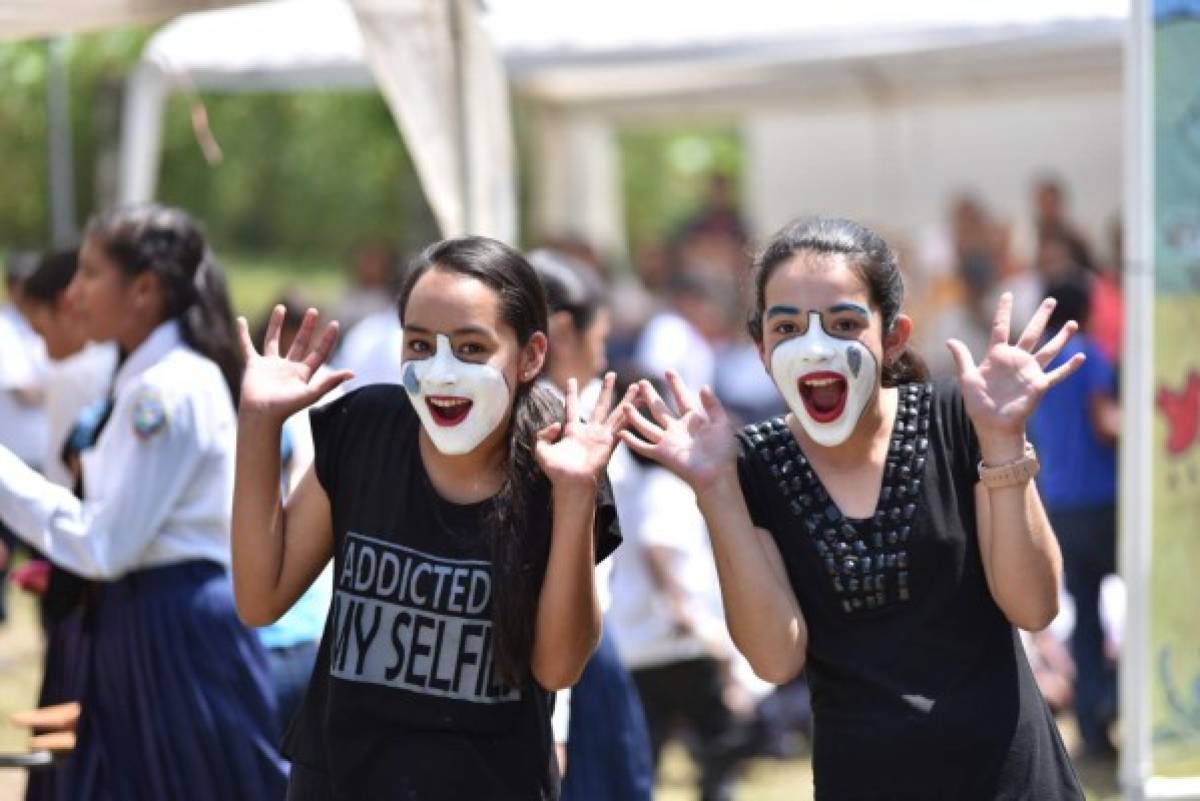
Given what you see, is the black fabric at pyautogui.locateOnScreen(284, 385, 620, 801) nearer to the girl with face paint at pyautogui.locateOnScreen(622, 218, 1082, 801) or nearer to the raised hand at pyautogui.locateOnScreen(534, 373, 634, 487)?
the raised hand at pyautogui.locateOnScreen(534, 373, 634, 487)

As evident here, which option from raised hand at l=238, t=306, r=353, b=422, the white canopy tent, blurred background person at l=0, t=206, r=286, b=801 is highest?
the white canopy tent

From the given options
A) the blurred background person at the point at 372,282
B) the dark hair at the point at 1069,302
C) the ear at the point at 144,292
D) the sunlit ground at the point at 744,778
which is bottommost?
the sunlit ground at the point at 744,778

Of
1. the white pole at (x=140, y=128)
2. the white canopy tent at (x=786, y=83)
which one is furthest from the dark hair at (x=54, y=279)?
the white pole at (x=140, y=128)

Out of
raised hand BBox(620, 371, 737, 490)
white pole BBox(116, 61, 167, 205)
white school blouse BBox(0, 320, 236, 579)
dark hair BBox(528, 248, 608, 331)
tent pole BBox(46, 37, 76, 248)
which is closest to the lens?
raised hand BBox(620, 371, 737, 490)

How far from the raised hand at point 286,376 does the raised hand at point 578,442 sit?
381 mm

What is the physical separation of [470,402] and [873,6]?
8284 mm

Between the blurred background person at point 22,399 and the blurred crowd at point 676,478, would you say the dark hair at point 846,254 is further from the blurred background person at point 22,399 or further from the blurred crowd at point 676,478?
the blurred background person at point 22,399

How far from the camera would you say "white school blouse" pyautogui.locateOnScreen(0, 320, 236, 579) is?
161 inches

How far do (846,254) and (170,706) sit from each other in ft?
6.10

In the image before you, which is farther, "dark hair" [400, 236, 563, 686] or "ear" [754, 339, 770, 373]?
"ear" [754, 339, 770, 373]

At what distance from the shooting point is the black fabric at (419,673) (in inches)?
125

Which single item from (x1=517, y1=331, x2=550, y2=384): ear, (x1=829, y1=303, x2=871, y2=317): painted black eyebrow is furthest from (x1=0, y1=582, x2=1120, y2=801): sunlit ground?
(x1=829, y1=303, x2=871, y2=317): painted black eyebrow

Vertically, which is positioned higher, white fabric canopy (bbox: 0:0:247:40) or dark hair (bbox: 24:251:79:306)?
white fabric canopy (bbox: 0:0:247:40)

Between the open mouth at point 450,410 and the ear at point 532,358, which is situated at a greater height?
the ear at point 532,358
